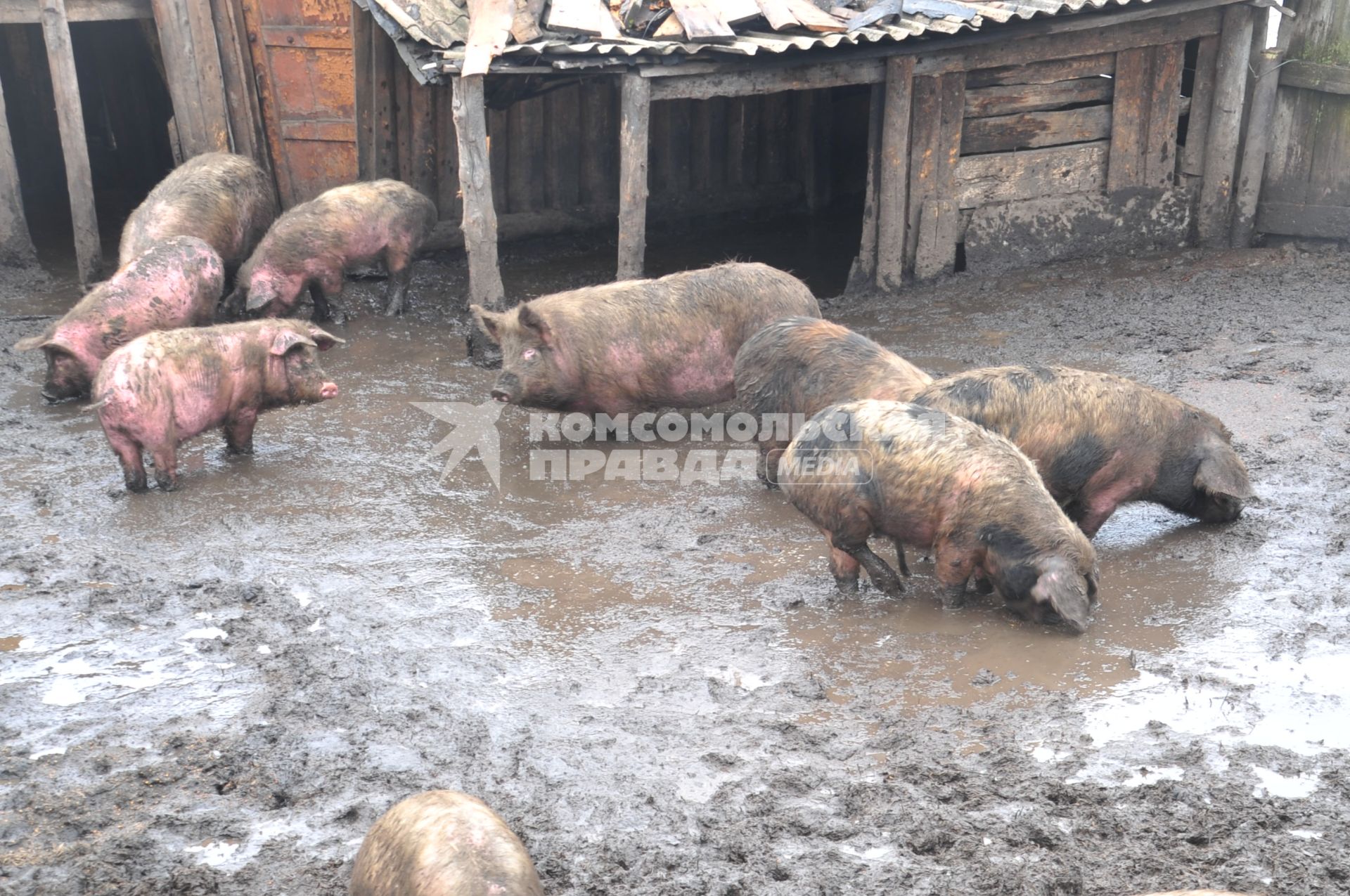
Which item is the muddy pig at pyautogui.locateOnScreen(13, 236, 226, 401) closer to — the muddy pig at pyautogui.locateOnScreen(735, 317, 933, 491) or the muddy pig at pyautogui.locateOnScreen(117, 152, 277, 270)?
the muddy pig at pyautogui.locateOnScreen(117, 152, 277, 270)

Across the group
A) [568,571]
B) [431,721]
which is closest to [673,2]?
[568,571]

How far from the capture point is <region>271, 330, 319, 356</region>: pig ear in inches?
257

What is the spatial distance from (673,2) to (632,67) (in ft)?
2.03

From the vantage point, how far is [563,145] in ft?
35.7

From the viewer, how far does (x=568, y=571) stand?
18.0ft

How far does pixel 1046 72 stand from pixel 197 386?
644 cm

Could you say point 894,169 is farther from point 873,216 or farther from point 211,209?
point 211,209

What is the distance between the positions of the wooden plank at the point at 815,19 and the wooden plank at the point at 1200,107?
9.81 ft

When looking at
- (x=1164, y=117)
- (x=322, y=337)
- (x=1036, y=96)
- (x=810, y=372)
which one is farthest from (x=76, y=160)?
(x=1164, y=117)

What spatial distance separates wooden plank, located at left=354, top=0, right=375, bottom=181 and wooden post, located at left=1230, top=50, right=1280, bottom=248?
670 centimetres

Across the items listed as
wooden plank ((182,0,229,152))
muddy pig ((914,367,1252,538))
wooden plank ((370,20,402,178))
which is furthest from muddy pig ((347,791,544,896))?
wooden plank ((182,0,229,152))

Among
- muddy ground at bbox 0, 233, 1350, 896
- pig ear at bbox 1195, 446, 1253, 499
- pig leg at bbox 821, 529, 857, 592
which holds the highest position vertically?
pig ear at bbox 1195, 446, 1253, 499

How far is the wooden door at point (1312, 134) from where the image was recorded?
9.35 meters

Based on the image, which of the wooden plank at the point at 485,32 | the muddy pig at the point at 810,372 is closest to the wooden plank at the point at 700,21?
the wooden plank at the point at 485,32
